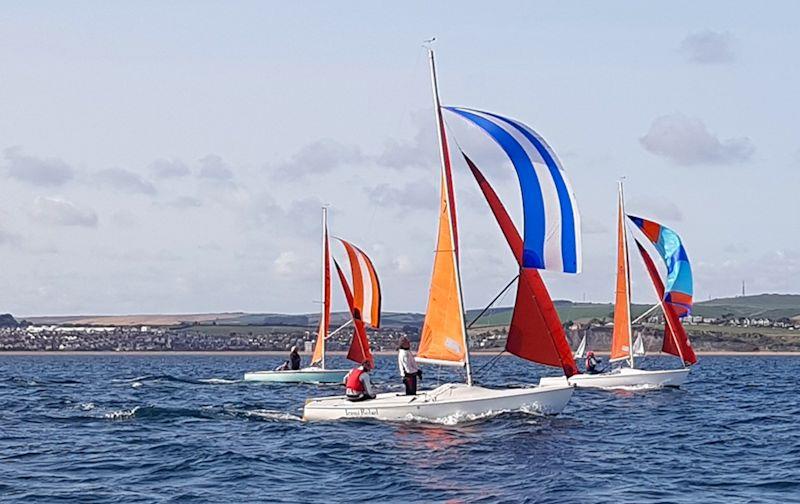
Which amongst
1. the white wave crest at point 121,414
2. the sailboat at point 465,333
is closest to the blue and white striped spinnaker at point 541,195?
the sailboat at point 465,333

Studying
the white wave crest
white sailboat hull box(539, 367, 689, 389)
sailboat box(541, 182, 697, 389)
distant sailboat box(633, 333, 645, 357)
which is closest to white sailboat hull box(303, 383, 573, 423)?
the white wave crest

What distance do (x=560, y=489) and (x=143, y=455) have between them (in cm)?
981

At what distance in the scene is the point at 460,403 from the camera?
31.9 metres

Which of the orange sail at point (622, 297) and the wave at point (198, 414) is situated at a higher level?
the orange sail at point (622, 297)

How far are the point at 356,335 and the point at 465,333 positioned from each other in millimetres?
26789

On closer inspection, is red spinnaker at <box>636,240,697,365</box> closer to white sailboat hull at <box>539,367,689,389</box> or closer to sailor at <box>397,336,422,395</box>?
white sailboat hull at <box>539,367,689,389</box>

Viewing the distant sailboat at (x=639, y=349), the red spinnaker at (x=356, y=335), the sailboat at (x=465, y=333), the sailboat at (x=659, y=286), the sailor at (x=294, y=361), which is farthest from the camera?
the sailor at (x=294, y=361)

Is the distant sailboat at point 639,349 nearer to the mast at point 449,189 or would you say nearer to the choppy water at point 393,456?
the choppy water at point 393,456

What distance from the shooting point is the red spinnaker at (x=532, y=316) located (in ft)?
108

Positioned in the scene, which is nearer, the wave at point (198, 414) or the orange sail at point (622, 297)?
the wave at point (198, 414)

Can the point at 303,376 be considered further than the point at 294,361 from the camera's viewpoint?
No

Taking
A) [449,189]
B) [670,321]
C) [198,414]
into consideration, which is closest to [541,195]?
[449,189]

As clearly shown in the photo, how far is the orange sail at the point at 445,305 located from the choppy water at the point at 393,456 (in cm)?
216

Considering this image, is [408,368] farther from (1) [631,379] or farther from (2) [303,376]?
(2) [303,376]
